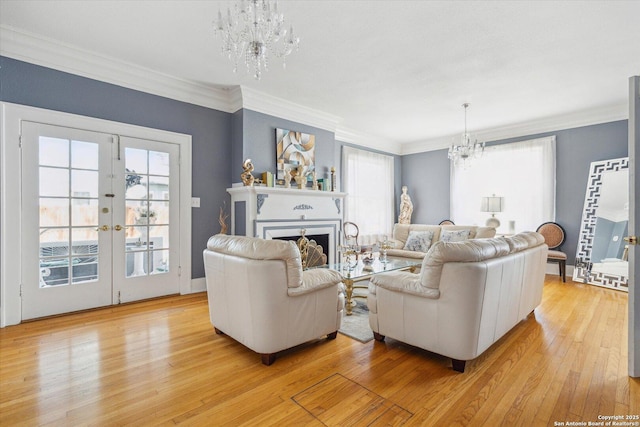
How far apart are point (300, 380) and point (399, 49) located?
3.07 m

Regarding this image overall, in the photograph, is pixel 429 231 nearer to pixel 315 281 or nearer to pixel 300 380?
pixel 315 281

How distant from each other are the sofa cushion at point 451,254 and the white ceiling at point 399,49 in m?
1.87

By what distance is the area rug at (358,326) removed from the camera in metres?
2.64

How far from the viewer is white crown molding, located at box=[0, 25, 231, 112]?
2930mm

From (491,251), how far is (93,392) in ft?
8.70

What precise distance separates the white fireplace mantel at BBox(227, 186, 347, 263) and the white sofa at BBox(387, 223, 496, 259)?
112cm

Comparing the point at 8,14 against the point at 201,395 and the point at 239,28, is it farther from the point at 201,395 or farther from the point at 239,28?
the point at 201,395

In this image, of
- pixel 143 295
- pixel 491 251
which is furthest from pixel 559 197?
pixel 143 295

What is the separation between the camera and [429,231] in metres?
5.43

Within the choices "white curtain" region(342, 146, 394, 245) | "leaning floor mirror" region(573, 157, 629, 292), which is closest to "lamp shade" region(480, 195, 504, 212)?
"leaning floor mirror" region(573, 157, 629, 292)

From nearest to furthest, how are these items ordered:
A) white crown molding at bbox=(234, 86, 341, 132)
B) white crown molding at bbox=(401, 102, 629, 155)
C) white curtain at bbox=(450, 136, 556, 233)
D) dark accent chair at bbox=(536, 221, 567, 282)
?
white crown molding at bbox=(234, 86, 341, 132) < white crown molding at bbox=(401, 102, 629, 155) < dark accent chair at bbox=(536, 221, 567, 282) < white curtain at bbox=(450, 136, 556, 233)

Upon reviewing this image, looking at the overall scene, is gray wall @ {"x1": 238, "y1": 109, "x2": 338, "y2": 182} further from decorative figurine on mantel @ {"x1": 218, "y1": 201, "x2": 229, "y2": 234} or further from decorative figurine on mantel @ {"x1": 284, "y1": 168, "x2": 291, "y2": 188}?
decorative figurine on mantel @ {"x1": 218, "y1": 201, "x2": 229, "y2": 234}

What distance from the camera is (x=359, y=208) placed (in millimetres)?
6531

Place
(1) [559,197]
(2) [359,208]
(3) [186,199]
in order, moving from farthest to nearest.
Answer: (2) [359,208] → (1) [559,197] → (3) [186,199]
